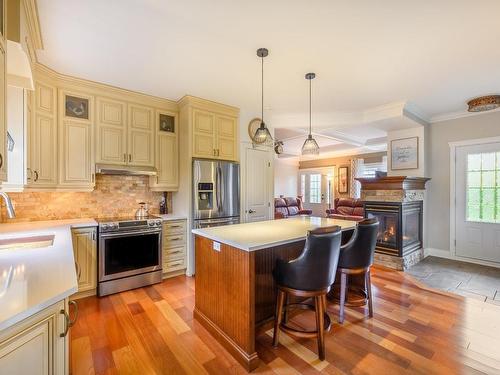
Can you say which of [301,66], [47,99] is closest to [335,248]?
[301,66]

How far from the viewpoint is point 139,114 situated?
3.53 meters

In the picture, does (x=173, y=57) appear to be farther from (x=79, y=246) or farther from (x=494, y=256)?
(x=494, y=256)

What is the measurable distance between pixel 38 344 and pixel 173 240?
2.61m

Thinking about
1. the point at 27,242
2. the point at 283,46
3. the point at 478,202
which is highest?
the point at 283,46

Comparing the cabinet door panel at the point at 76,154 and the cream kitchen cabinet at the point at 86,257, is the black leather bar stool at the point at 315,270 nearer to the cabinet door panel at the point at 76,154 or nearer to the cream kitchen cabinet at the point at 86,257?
the cream kitchen cabinet at the point at 86,257

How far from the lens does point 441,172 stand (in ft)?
14.9

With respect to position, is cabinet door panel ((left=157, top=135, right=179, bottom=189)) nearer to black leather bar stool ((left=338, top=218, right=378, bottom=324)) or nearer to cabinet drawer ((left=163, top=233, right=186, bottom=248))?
cabinet drawer ((left=163, top=233, right=186, bottom=248))

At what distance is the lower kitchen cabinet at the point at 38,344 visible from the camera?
0.86m

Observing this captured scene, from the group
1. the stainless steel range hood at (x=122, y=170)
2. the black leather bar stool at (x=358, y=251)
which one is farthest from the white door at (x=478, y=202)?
the stainless steel range hood at (x=122, y=170)

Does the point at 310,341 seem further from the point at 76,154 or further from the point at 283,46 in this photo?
the point at 76,154

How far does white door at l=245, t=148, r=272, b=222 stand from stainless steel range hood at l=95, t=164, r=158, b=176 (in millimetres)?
1520

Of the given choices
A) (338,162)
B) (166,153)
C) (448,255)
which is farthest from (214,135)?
(338,162)

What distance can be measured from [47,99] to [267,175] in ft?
10.6

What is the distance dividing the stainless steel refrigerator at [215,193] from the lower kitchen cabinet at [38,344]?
2466 millimetres
